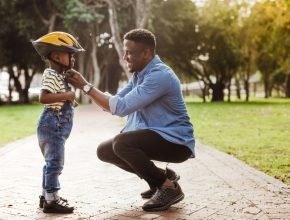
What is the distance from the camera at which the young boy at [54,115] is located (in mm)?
4578

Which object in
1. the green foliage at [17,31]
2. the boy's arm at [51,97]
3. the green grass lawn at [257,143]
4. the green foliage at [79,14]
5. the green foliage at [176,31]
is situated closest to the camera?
the boy's arm at [51,97]

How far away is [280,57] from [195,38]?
22.2ft

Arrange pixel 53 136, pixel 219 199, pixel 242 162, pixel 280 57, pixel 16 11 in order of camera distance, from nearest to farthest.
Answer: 1. pixel 53 136
2. pixel 219 199
3. pixel 242 162
4. pixel 16 11
5. pixel 280 57

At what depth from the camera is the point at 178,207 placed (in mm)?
4859

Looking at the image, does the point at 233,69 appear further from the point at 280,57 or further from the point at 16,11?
the point at 16,11

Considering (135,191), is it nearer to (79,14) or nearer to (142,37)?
(142,37)

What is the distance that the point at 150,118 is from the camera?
4801mm

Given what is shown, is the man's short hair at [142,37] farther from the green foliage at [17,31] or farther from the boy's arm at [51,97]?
the green foliage at [17,31]

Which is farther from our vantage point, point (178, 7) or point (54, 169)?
point (178, 7)

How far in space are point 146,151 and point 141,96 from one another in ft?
1.77

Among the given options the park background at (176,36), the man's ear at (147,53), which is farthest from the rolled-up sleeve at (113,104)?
the park background at (176,36)

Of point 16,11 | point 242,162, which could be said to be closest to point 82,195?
point 242,162

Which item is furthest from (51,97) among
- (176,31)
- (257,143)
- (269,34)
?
(176,31)

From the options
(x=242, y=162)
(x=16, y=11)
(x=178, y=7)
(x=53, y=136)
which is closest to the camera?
(x=53, y=136)
